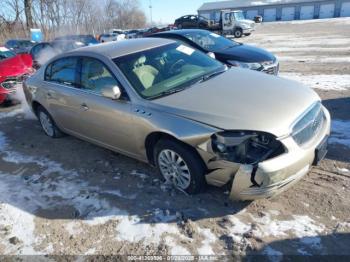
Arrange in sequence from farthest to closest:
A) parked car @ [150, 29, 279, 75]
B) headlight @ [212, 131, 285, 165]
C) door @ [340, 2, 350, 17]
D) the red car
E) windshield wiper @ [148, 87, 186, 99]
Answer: door @ [340, 2, 350, 17] < the red car < parked car @ [150, 29, 279, 75] < windshield wiper @ [148, 87, 186, 99] < headlight @ [212, 131, 285, 165]

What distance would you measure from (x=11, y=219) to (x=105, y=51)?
2366 mm

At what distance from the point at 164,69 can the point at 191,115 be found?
1.12 metres

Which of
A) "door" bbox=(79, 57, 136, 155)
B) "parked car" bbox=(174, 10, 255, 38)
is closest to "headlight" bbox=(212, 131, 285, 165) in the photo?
"door" bbox=(79, 57, 136, 155)

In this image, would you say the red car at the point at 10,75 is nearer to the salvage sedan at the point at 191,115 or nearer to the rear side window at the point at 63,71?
the rear side window at the point at 63,71

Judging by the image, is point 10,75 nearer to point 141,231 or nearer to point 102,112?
point 102,112

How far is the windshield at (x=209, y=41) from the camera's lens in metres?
8.04

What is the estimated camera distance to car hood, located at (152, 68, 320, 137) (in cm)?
304

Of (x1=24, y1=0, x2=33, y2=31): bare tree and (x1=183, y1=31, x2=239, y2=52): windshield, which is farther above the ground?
(x1=24, y1=0, x2=33, y2=31): bare tree

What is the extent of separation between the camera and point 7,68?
25.8ft

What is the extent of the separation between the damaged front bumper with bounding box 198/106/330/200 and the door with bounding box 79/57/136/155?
1233 millimetres

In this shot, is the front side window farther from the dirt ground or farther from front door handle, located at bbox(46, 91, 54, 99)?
the dirt ground

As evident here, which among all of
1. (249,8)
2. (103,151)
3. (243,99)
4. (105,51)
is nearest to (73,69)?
(105,51)

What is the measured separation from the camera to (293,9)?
200ft

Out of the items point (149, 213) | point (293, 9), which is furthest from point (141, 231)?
point (293, 9)
